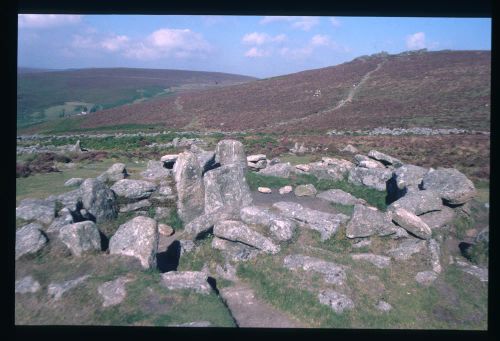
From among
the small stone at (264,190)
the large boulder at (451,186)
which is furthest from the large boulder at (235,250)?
the large boulder at (451,186)

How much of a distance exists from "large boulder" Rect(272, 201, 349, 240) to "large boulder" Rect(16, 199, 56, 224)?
7129 mm

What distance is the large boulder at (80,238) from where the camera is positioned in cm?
930

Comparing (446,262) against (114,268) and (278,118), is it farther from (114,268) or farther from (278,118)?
(278,118)

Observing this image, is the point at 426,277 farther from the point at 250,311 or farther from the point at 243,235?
the point at 243,235

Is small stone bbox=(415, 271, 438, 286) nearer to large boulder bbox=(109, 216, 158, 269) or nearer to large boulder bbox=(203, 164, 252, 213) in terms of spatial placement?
large boulder bbox=(203, 164, 252, 213)

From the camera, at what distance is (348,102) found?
52312mm

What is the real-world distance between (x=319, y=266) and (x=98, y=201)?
725 centimetres

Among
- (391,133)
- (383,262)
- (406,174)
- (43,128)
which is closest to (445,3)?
(383,262)

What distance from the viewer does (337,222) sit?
1155 centimetres

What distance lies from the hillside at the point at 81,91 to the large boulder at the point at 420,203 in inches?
1756

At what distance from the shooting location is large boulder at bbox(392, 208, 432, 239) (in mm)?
10938

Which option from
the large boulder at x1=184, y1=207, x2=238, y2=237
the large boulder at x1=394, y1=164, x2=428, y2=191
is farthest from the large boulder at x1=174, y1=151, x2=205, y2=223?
the large boulder at x1=394, y1=164, x2=428, y2=191

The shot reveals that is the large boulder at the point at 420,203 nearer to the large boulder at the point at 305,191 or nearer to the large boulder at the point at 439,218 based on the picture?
the large boulder at the point at 439,218

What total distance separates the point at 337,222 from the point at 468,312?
4.20m
